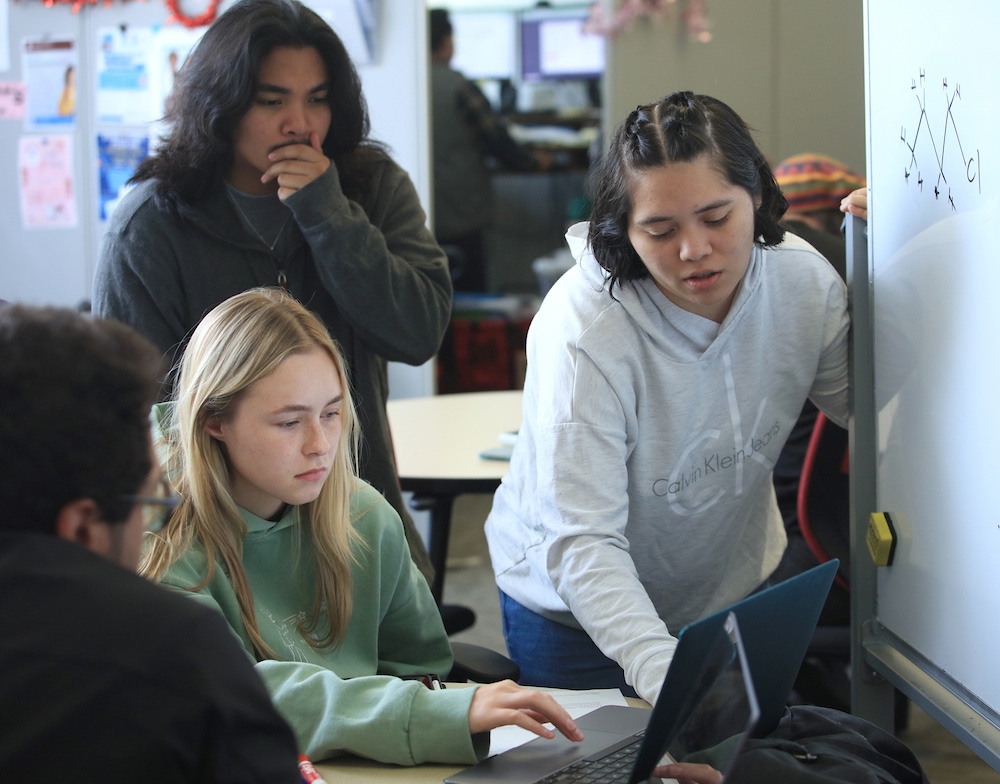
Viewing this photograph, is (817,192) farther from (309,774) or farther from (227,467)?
(309,774)

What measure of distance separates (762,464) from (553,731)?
20.2 inches

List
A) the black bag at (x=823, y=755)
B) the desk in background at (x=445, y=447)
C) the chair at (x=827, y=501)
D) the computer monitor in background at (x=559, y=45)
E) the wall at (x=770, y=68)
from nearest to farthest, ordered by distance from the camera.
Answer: the black bag at (x=823, y=755), the chair at (x=827, y=501), the desk in background at (x=445, y=447), the wall at (x=770, y=68), the computer monitor in background at (x=559, y=45)

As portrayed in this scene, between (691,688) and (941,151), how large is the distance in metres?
0.65

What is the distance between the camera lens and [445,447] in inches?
91.4

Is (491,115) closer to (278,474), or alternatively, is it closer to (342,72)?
(342,72)

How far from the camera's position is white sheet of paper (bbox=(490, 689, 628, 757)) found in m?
1.05

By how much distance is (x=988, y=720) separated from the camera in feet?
3.54

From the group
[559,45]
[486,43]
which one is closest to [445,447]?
[559,45]

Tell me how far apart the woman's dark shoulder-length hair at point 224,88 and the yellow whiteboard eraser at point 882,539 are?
95 cm

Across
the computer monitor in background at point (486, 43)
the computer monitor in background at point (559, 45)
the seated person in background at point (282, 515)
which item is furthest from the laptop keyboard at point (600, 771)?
the computer monitor in background at point (486, 43)

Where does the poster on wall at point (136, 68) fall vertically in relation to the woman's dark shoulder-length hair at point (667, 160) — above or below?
above

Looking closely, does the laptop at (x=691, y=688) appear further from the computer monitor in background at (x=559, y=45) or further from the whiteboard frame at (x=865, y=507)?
the computer monitor in background at (x=559, y=45)

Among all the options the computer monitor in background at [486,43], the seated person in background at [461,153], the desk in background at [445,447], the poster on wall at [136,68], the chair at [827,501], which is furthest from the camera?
the computer monitor in background at [486,43]

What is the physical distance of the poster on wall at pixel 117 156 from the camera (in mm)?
3635
